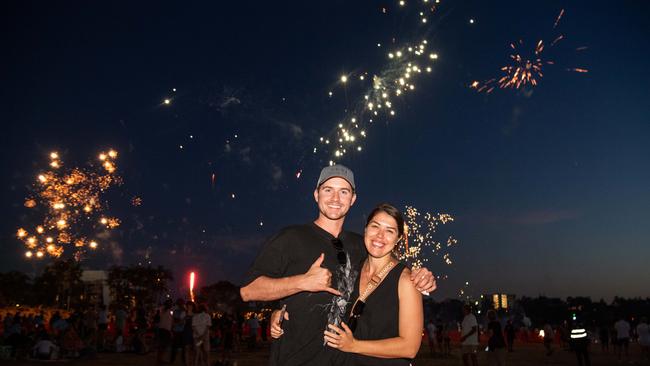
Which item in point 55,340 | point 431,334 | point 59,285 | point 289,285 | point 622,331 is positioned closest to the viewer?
point 289,285

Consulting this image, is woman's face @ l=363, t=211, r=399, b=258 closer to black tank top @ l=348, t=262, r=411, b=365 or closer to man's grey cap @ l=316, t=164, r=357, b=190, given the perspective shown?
black tank top @ l=348, t=262, r=411, b=365

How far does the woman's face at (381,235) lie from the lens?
348 cm

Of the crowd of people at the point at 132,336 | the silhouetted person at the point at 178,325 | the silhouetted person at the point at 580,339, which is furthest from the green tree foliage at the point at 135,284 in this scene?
the silhouetted person at the point at 580,339

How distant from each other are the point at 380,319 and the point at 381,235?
595 millimetres

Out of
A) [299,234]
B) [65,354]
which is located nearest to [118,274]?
[65,354]

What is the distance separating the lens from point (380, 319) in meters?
3.28

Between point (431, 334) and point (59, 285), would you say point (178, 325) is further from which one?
point (59, 285)

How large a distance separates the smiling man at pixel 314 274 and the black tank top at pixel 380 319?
16cm

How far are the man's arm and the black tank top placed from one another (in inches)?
10.9

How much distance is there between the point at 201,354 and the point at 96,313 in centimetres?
849

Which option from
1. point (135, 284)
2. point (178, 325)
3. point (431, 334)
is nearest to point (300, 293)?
point (178, 325)

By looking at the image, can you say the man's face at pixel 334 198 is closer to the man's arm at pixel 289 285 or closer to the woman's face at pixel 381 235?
the woman's face at pixel 381 235

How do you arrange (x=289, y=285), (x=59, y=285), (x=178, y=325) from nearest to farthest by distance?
(x=289, y=285), (x=178, y=325), (x=59, y=285)

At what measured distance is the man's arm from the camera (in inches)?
119
